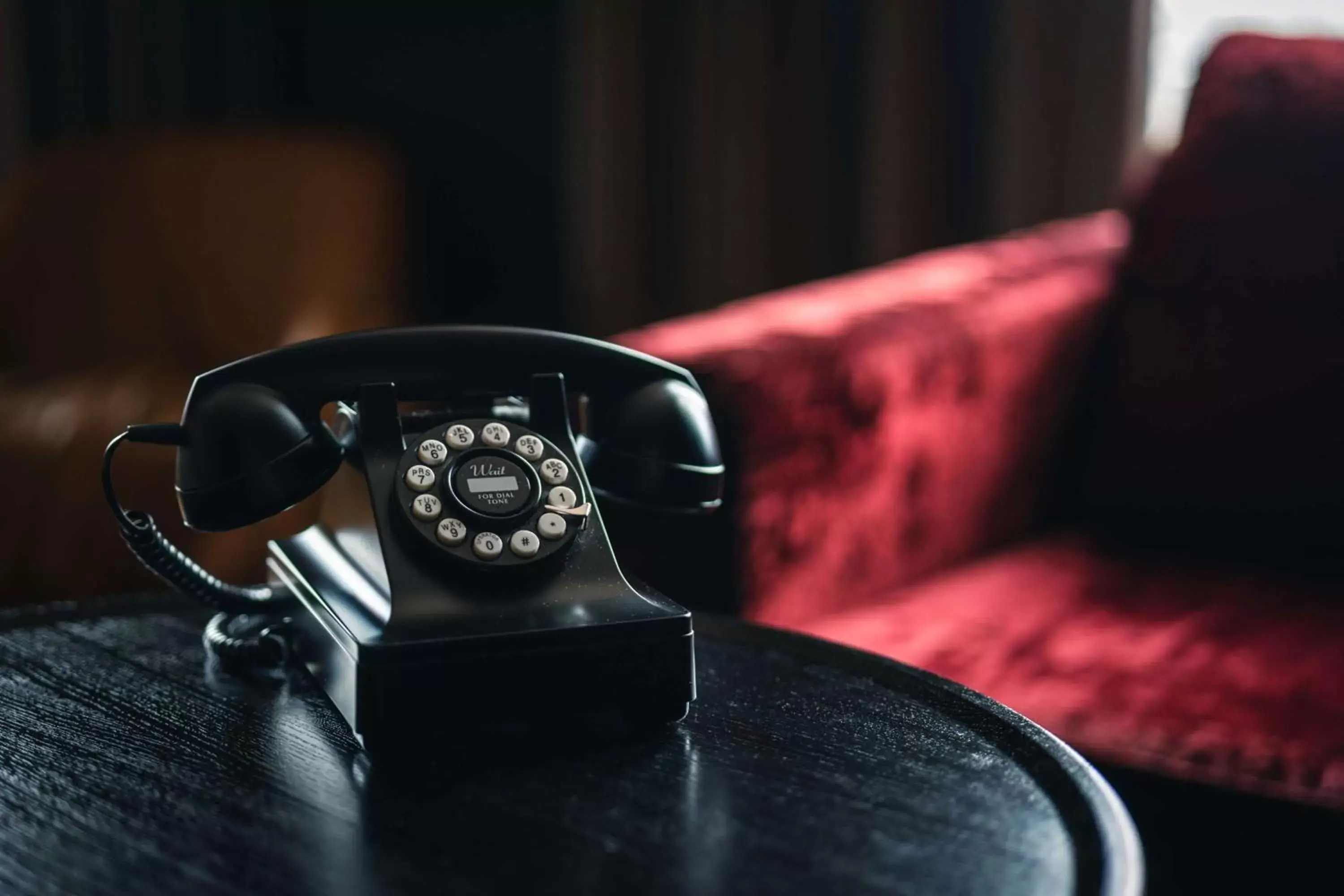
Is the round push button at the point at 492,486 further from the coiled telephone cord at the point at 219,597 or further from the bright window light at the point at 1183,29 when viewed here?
the bright window light at the point at 1183,29

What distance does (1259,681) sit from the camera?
923 mm

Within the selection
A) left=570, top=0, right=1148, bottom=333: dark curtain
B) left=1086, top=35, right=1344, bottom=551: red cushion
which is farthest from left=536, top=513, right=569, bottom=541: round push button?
left=570, top=0, right=1148, bottom=333: dark curtain

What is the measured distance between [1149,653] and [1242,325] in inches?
15.9

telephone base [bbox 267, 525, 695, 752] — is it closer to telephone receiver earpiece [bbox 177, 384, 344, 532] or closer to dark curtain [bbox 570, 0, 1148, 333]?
telephone receiver earpiece [bbox 177, 384, 344, 532]

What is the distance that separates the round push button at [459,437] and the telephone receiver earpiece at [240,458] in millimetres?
68

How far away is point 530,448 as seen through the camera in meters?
0.70

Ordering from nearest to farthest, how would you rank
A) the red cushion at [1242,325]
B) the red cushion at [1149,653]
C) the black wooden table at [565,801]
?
the black wooden table at [565,801]
the red cushion at [1149,653]
the red cushion at [1242,325]

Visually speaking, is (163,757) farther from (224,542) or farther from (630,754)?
(224,542)

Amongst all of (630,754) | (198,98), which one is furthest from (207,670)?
(198,98)

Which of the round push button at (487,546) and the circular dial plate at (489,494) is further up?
the circular dial plate at (489,494)

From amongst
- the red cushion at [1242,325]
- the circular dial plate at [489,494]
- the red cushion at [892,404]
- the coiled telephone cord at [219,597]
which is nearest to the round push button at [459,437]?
the circular dial plate at [489,494]

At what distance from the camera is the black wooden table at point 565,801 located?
0.52 metres

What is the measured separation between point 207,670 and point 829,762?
0.35 metres

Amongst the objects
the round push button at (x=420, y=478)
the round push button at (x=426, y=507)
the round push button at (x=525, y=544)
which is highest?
the round push button at (x=420, y=478)
